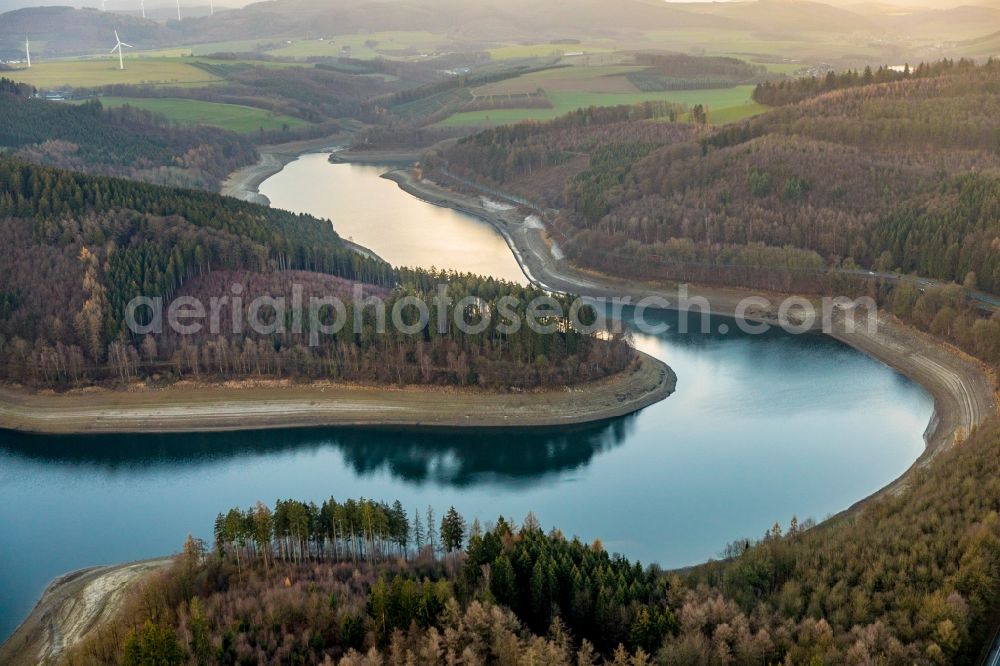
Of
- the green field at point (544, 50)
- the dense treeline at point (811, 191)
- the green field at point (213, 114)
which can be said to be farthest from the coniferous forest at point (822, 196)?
the green field at point (544, 50)

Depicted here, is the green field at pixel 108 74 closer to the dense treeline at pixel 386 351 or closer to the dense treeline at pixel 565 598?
the dense treeline at pixel 386 351

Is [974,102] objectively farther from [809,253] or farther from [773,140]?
[809,253]

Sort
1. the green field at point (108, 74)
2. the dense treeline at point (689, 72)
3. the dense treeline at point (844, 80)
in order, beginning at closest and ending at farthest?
the dense treeline at point (844, 80), the dense treeline at point (689, 72), the green field at point (108, 74)

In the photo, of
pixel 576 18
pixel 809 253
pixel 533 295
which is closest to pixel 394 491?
pixel 533 295

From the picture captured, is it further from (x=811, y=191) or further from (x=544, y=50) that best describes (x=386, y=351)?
(x=544, y=50)

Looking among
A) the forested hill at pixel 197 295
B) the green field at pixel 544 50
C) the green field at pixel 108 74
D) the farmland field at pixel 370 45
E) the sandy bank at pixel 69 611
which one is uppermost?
the farmland field at pixel 370 45

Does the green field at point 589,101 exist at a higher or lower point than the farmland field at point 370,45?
lower
